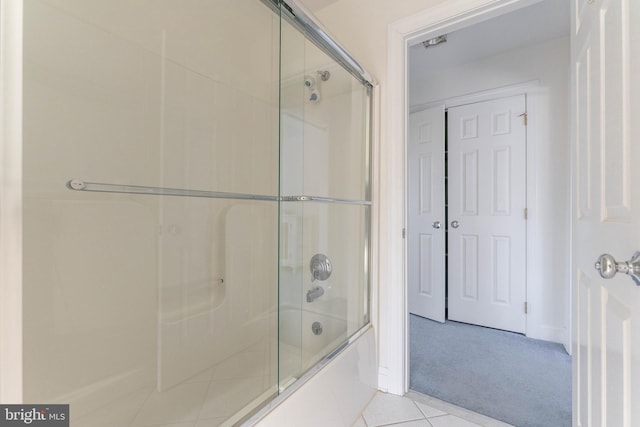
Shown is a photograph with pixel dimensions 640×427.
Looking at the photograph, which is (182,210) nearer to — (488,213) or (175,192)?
(175,192)

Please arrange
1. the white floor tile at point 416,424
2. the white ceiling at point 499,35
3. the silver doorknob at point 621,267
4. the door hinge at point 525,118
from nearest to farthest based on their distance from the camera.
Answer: the silver doorknob at point 621,267
the white floor tile at point 416,424
the white ceiling at point 499,35
the door hinge at point 525,118

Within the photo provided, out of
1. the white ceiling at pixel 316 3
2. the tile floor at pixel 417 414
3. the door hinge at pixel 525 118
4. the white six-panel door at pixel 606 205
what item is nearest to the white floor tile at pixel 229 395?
the tile floor at pixel 417 414

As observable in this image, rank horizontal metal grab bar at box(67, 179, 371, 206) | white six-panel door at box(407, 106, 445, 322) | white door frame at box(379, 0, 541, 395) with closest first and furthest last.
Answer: horizontal metal grab bar at box(67, 179, 371, 206) < white door frame at box(379, 0, 541, 395) < white six-panel door at box(407, 106, 445, 322)

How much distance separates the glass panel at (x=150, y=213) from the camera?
3.43 feet

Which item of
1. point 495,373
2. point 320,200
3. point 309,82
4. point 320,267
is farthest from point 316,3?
point 495,373

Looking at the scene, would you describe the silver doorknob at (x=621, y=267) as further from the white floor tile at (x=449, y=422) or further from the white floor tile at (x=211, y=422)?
the white floor tile at (x=211, y=422)

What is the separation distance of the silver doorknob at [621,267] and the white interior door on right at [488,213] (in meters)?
2.09

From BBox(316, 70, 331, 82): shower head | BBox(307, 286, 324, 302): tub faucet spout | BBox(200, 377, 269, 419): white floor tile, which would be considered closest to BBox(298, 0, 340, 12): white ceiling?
BBox(316, 70, 331, 82): shower head

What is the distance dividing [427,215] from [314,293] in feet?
6.05

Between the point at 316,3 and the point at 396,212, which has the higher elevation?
the point at 316,3

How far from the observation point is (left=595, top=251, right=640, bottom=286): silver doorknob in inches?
23.9

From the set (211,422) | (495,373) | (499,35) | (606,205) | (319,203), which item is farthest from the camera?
(499,35)

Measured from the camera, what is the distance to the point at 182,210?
138 centimetres

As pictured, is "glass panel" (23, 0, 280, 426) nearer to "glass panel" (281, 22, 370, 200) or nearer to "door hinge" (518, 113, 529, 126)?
"glass panel" (281, 22, 370, 200)
